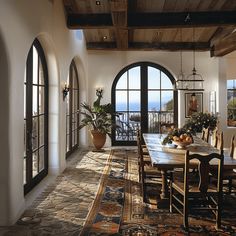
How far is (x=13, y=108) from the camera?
3.64 metres

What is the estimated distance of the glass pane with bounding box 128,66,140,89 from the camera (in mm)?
10070

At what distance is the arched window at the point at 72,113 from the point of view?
802 cm

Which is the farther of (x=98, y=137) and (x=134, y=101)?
(x=134, y=101)

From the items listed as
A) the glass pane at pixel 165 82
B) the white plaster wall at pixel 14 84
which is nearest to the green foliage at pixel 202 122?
the glass pane at pixel 165 82

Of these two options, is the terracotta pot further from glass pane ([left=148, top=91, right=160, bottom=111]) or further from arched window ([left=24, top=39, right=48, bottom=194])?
arched window ([left=24, top=39, right=48, bottom=194])

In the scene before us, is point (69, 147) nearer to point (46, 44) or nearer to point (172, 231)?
point (46, 44)

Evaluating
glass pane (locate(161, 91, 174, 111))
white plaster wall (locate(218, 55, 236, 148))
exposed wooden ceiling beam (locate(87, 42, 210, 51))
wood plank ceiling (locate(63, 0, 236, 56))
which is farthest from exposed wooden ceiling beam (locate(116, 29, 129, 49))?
white plaster wall (locate(218, 55, 236, 148))

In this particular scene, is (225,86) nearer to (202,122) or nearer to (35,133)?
(202,122)

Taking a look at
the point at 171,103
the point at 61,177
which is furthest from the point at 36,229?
the point at 171,103

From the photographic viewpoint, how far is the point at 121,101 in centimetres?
1016

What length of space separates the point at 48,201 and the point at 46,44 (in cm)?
272

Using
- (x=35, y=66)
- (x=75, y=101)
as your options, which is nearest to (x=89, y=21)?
(x=35, y=66)

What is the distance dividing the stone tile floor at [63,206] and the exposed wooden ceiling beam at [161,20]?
10.2 feet

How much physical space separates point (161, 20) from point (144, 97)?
144 inches
